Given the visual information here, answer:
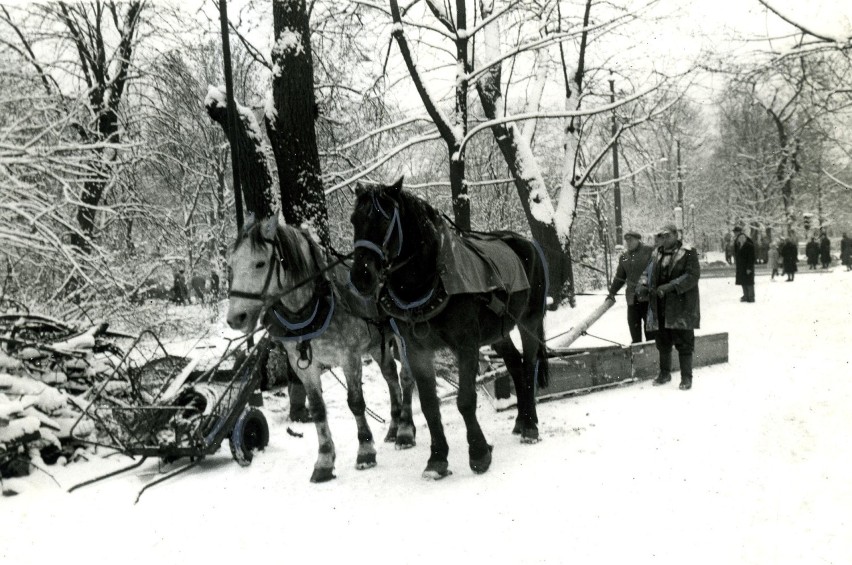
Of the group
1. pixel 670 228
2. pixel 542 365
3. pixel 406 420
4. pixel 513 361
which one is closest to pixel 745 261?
pixel 670 228

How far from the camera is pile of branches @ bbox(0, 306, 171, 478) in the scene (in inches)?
225

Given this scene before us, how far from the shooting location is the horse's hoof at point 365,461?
19.3 ft

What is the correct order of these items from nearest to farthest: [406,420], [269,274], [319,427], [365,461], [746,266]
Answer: [269,274], [319,427], [365,461], [406,420], [746,266]

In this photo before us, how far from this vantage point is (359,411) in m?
5.96

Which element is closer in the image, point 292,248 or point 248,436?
point 292,248

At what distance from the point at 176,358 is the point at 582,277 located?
23.9 meters

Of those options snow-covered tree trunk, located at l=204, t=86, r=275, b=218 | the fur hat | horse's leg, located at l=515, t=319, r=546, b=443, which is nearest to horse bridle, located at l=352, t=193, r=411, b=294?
horse's leg, located at l=515, t=319, r=546, b=443

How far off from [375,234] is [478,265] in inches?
42.2

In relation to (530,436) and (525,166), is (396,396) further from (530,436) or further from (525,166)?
(525,166)

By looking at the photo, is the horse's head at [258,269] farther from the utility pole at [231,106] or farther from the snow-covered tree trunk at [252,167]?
the snow-covered tree trunk at [252,167]

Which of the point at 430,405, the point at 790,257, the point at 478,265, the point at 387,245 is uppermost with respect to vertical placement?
the point at 387,245

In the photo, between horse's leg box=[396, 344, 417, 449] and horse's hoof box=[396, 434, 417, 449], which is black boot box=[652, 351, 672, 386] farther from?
horse's hoof box=[396, 434, 417, 449]

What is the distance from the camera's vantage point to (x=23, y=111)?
8133mm

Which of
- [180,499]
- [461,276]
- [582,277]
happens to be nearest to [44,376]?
[180,499]
